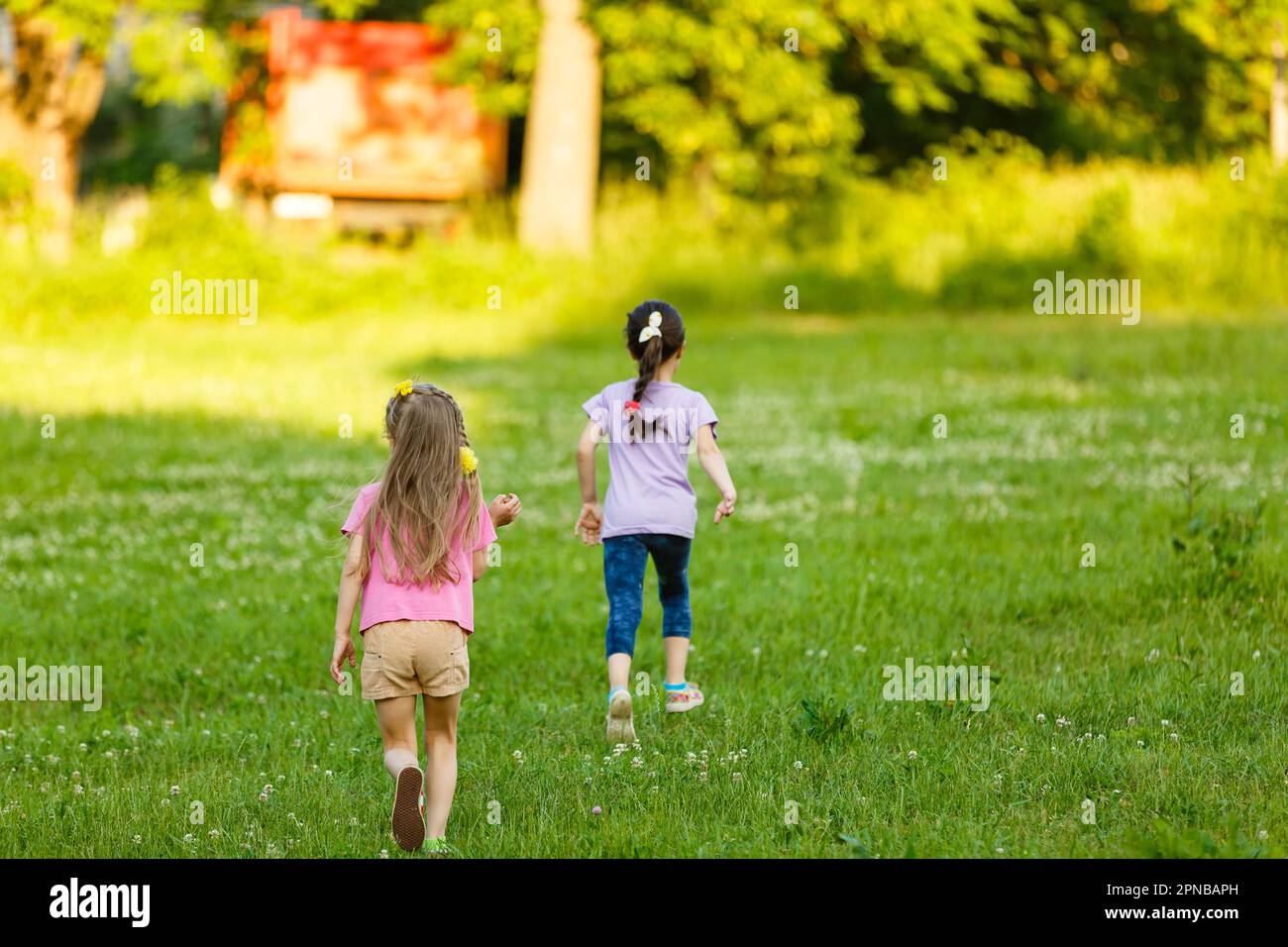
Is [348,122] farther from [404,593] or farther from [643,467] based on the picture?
[404,593]

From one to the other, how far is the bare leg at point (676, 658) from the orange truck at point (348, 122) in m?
26.3

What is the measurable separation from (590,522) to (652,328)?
0.85 metres

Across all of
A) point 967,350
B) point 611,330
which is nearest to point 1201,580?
point 967,350

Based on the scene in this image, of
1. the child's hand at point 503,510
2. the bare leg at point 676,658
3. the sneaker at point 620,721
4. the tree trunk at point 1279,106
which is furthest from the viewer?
the tree trunk at point 1279,106

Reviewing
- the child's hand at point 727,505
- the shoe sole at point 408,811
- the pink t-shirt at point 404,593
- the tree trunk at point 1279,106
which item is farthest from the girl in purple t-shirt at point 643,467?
the tree trunk at point 1279,106

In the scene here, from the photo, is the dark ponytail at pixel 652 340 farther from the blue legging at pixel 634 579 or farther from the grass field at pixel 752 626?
the grass field at pixel 752 626

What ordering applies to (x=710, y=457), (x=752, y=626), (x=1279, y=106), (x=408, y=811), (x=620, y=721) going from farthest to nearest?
1. (x=1279, y=106)
2. (x=752, y=626)
3. (x=710, y=457)
4. (x=620, y=721)
5. (x=408, y=811)

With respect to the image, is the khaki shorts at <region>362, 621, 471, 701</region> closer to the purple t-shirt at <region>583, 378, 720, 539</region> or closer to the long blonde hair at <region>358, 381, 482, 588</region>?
the long blonde hair at <region>358, 381, 482, 588</region>

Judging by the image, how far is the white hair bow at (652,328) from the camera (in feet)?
21.9

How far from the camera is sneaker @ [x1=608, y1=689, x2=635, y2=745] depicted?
20.7 feet

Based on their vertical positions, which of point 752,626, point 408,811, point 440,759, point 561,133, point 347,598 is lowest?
point 408,811

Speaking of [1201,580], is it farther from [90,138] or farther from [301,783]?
[90,138]

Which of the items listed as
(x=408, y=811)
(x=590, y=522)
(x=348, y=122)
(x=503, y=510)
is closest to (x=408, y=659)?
(x=408, y=811)

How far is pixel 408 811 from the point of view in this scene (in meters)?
5.03
